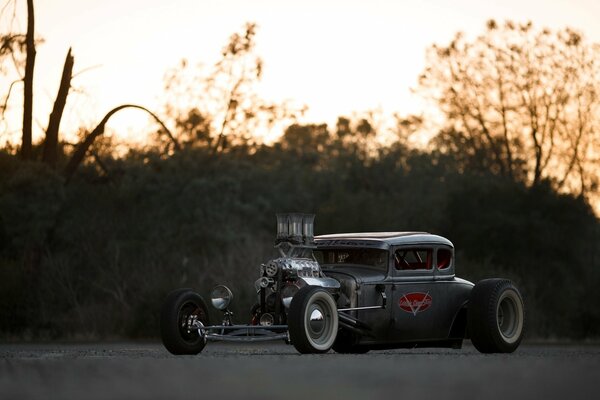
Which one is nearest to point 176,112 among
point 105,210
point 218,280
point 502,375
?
point 105,210

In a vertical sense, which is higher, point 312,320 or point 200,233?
point 200,233

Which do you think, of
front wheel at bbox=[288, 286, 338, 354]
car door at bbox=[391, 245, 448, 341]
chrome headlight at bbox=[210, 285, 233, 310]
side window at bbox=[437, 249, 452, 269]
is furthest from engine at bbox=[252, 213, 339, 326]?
side window at bbox=[437, 249, 452, 269]

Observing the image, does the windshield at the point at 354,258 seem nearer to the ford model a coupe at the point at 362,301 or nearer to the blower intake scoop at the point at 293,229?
the ford model a coupe at the point at 362,301

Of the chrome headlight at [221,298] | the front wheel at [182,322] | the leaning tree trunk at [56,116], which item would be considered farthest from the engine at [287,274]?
the leaning tree trunk at [56,116]

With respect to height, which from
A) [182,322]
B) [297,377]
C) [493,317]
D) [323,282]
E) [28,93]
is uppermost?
[28,93]

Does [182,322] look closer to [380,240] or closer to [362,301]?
[362,301]

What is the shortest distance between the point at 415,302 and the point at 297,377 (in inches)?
233

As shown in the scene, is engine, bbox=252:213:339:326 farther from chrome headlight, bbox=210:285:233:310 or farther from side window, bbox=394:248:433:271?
side window, bbox=394:248:433:271

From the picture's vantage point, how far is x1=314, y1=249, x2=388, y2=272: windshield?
1892cm

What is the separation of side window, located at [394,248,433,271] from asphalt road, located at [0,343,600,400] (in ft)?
6.42

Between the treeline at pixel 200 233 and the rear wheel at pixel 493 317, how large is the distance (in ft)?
36.4

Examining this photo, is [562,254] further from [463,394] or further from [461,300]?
[463,394]

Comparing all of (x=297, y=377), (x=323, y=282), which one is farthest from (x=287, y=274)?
(x=297, y=377)

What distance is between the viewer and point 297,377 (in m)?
13.1
